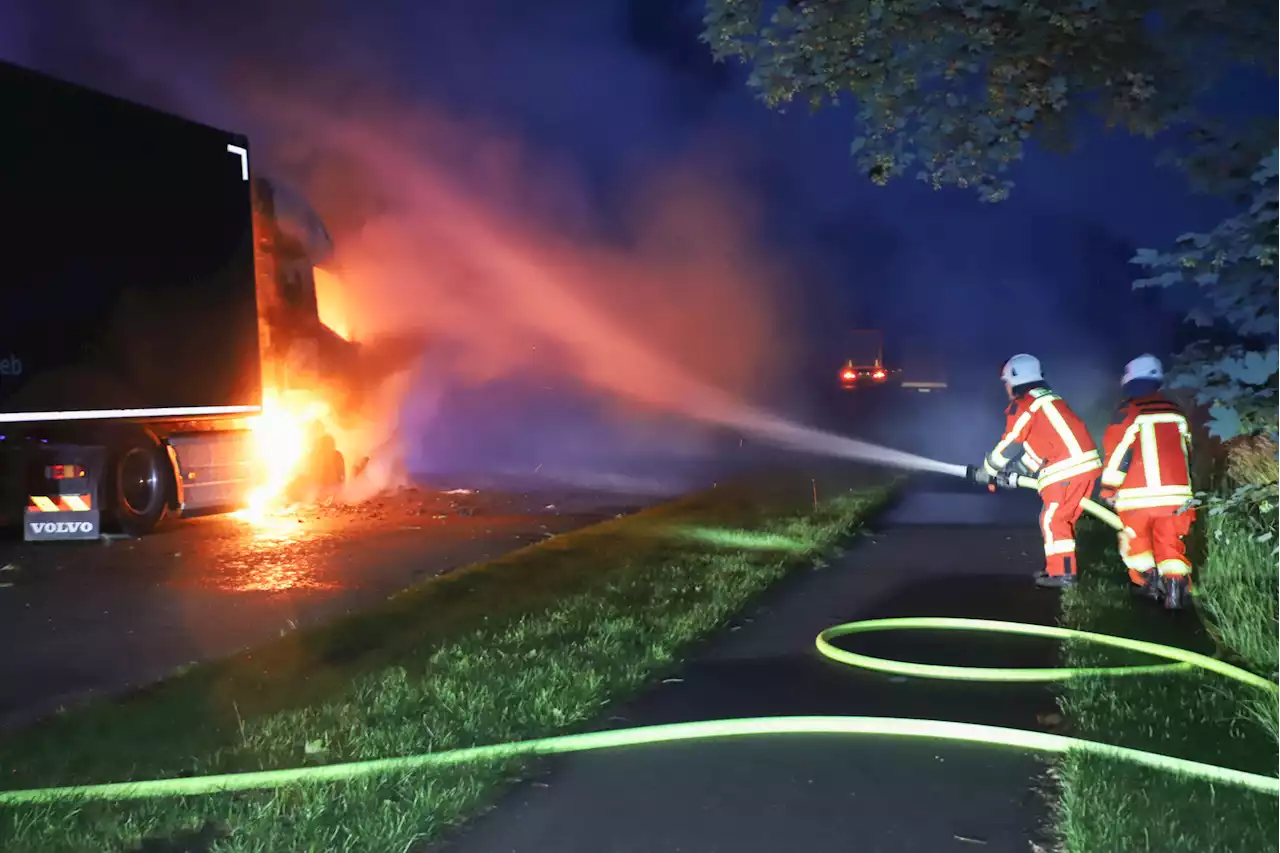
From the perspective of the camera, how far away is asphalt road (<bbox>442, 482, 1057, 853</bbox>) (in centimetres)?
356

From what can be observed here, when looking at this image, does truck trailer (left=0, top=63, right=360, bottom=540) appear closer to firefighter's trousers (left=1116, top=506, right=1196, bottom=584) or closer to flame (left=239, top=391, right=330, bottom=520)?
flame (left=239, top=391, right=330, bottom=520)

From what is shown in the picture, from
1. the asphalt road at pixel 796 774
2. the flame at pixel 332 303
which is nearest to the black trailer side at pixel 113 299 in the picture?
the flame at pixel 332 303

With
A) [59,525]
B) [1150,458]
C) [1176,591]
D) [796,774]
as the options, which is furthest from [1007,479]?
[59,525]

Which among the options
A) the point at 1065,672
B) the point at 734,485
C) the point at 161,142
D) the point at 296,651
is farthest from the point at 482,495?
the point at 1065,672

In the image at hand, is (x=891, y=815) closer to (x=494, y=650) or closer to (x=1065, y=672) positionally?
(x=1065, y=672)

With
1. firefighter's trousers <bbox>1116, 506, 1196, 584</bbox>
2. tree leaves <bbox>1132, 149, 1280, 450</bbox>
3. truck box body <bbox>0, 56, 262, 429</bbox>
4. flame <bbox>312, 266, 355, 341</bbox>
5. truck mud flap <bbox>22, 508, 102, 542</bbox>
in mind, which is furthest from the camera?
flame <bbox>312, 266, 355, 341</bbox>

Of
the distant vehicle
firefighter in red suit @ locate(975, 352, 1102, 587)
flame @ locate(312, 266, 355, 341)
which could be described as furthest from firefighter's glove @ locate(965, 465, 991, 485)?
the distant vehicle

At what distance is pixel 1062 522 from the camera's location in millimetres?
7602

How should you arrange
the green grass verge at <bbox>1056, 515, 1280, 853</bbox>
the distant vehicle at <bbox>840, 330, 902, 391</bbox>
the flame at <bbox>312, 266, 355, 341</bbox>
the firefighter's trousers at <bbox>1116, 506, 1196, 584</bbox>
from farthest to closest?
the distant vehicle at <bbox>840, 330, 902, 391</bbox>, the flame at <bbox>312, 266, 355, 341</bbox>, the firefighter's trousers at <bbox>1116, 506, 1196, 584</bbox>, the green grass verge at <bbox>1056, 515, 1280, 853</bbox>

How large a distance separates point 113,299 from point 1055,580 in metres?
7.33

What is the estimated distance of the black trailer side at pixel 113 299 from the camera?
27.2 feet

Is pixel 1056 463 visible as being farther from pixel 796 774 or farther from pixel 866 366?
pixel 866 366

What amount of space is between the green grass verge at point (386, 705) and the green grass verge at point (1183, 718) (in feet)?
6.35

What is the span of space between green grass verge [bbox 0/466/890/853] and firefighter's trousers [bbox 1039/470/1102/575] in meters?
1.88
